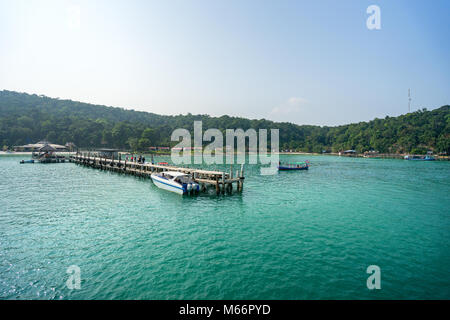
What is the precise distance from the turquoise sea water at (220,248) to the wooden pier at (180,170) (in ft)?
16.7

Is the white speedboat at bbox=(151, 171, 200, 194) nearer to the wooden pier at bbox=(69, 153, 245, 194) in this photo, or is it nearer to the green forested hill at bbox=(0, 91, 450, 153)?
the wooden pier at bbox=(69, 153, 245, 194)

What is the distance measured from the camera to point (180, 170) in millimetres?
37469

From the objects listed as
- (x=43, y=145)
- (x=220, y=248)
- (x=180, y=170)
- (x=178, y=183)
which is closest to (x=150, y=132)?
(x=43, y=145)

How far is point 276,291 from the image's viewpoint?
980cm

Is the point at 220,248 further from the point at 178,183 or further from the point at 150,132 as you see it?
the point at 150,132

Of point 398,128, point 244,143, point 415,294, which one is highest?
point 398,128

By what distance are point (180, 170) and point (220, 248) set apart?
24.9m

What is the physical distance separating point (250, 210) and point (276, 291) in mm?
12578

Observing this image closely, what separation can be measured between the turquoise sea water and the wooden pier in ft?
16.7

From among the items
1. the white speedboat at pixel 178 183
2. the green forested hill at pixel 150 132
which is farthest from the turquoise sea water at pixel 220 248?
the green forested hill at pixel 150 132

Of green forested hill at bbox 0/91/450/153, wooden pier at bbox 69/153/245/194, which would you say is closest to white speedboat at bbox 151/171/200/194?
wooden pier at bbox 69/153/245/194
